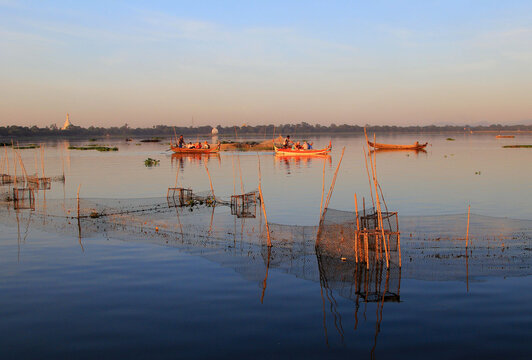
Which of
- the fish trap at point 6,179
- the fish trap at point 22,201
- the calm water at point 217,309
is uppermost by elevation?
the fish trap at point 6,179

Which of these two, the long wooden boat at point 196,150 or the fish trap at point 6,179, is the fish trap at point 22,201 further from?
the long wooden boat at point 196,150

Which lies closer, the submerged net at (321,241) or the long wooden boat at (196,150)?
the submerged net at (321,241)

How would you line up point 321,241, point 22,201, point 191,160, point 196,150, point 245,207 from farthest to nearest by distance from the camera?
1. point 196,150
2. point 191,160
3. point 22,201
4. point 245,207
5. point 321,241

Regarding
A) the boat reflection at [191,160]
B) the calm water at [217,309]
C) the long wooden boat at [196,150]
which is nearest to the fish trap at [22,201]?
the calm water at [217,309]

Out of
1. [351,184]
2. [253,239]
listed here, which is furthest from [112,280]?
[351,184]

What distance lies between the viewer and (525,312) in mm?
5852

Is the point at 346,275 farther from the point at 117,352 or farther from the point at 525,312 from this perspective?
the point at 117,352

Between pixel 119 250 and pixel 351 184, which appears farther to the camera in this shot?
pixel 351 184

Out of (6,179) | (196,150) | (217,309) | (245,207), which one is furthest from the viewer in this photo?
(196,150)

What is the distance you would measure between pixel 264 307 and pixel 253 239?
3506mm

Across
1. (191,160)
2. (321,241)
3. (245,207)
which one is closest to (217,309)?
(321,241)

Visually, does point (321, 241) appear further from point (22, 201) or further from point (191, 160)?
point (191, 160)

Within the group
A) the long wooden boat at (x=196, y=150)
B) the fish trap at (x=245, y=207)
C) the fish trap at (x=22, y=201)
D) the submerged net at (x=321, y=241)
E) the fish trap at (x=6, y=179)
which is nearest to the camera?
the submerged net at (x=321, y=241)

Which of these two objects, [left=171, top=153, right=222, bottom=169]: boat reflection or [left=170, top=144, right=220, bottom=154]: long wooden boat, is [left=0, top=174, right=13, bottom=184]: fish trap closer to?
[left=171, top=153, right=222, bottom=169]: boat reflection
